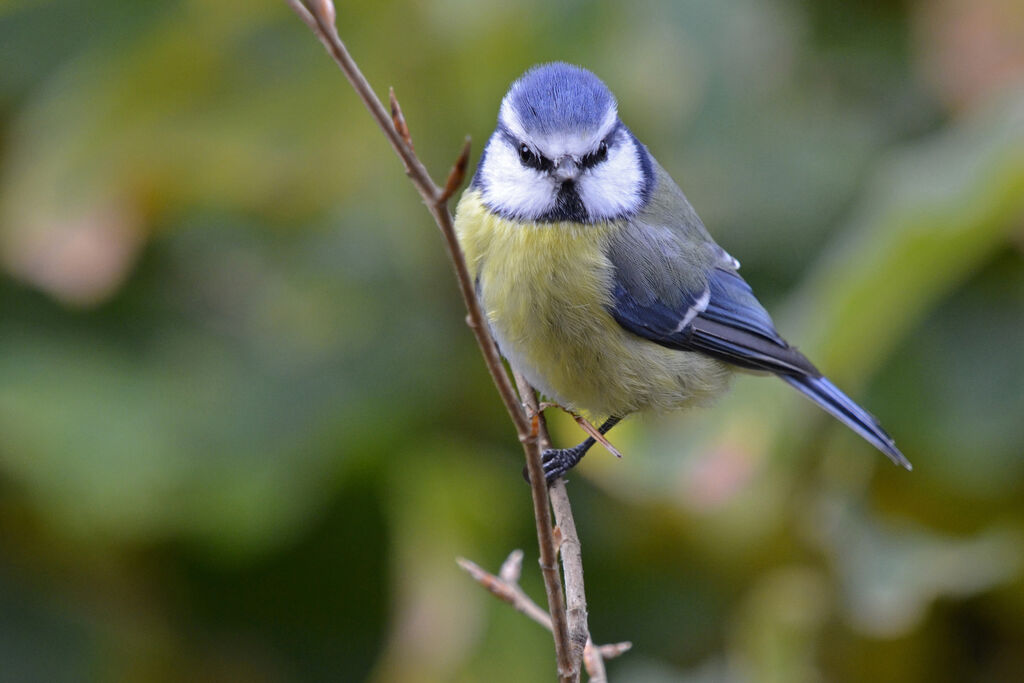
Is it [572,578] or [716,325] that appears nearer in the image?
[572,578]

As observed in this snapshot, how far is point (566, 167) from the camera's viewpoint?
1.77 meters

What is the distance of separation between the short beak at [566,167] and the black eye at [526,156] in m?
0.04

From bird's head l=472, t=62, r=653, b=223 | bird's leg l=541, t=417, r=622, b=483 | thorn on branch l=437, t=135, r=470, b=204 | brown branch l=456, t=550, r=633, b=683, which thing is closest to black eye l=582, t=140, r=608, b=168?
bird's head l=472, t=62, r=653, b=223

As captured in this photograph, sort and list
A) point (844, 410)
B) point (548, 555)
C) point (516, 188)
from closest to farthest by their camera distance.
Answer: point (548, 555) → point (516, 188) → point (844, 410)

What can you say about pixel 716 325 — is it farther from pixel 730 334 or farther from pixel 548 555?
pixel 548 555

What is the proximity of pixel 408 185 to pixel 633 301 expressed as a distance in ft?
2.52

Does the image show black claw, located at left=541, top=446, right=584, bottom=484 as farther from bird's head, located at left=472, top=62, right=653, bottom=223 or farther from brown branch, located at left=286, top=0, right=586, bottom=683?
brown branch, located at left=286, top=0, right=586, bottom=683

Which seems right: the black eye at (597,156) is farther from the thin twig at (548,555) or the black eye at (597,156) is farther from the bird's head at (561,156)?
the thin twig at (548,555)

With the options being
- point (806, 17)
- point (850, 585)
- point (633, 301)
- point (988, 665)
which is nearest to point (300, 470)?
point (633, 301)

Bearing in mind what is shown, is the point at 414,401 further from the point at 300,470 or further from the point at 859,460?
the point at 859,460

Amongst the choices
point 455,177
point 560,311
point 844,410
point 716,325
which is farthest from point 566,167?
point 455,177

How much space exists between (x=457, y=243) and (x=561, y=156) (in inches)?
34.3

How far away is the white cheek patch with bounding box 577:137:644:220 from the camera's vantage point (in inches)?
73.7

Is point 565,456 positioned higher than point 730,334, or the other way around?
point 730,334
